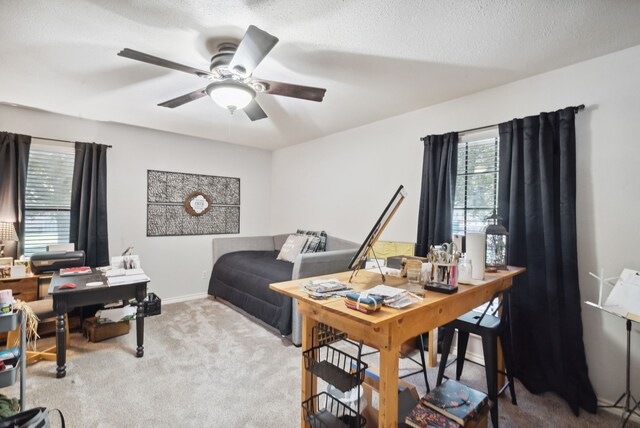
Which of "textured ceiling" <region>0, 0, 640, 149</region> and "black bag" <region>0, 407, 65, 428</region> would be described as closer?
"black bag" <region>0, 407, 65, 428</region>

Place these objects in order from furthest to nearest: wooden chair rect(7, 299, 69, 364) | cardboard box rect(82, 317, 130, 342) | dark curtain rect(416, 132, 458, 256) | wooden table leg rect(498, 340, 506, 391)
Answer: cardboard box rect(82, 317, 130, 342), dark curtain rect(416, 132, 458, 256), wooden chair rect(7, 299, 69, 364), wooden table leg rect(498, 340, 506, 391)

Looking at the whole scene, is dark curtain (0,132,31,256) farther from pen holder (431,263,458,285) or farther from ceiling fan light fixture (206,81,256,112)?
pen holder (431,263,458,285)

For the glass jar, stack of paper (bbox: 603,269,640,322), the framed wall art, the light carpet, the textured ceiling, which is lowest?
the light carpet

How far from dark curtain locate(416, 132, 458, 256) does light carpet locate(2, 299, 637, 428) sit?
1.13 meters

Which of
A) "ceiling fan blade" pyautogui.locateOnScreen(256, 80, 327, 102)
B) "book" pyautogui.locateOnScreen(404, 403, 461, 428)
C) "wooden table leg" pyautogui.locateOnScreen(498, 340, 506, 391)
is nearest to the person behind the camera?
"book" pyautogui.locateOnScreen(404, 403, 461, 428)

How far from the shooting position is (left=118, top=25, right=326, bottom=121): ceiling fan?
1.59 meters

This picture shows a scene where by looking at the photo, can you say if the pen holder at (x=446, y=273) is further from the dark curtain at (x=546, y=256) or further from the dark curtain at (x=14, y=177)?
the dark curtain at (x=14, y=177)

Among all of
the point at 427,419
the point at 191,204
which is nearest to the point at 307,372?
the point at 427,419

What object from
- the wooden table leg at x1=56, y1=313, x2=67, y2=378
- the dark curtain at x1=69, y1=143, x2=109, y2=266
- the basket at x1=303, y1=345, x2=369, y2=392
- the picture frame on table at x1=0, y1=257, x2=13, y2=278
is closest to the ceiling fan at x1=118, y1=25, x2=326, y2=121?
the basket at x1=303, y1=345, x2=369, y2=392

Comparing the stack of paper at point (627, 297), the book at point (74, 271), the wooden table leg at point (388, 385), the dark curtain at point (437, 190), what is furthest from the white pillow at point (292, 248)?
the stack of paper at point (627, 297)

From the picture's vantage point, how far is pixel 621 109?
1990 millimetres

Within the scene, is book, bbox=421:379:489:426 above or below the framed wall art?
below

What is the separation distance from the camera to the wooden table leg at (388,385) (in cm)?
119

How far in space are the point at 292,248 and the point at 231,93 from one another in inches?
96.9
